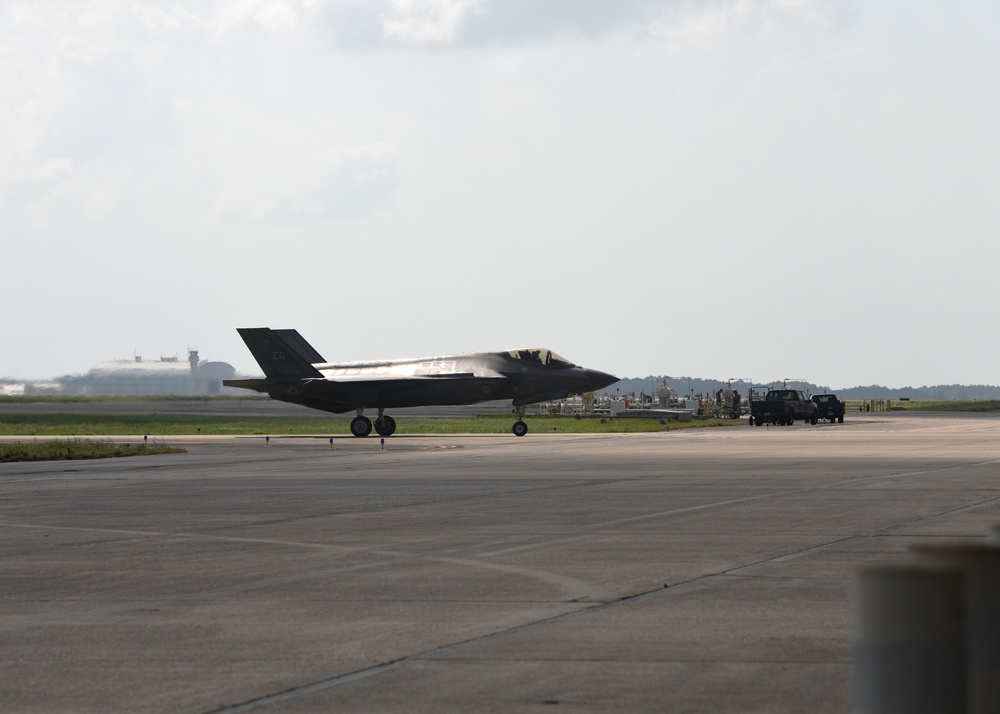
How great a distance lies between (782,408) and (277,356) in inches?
1139

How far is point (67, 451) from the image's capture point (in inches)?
1500

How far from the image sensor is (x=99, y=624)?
977 cm

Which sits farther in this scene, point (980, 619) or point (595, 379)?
point (595, 379)

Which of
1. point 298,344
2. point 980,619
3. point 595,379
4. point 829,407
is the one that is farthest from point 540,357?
point 980,619

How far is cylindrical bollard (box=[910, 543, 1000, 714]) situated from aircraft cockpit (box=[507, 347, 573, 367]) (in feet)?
162

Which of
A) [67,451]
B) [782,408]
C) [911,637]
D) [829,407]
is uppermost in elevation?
[829,407]

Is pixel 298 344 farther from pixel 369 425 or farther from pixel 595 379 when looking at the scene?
pixel 595 379

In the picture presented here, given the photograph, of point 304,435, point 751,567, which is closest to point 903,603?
point 751,567

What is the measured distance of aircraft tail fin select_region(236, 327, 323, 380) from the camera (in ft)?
176

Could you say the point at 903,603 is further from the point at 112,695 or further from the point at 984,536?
the point at 984,536

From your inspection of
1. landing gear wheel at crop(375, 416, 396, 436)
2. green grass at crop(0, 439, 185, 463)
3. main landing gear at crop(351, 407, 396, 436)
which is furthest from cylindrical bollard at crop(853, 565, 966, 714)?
landing gear wheel at crop(375, 416, 396, 436)

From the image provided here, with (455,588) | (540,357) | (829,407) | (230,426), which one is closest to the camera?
(455,588)

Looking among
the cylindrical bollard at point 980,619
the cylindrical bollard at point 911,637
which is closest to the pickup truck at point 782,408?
the cylindrical bollard at point 980,619

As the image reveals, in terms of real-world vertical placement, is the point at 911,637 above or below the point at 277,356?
below
